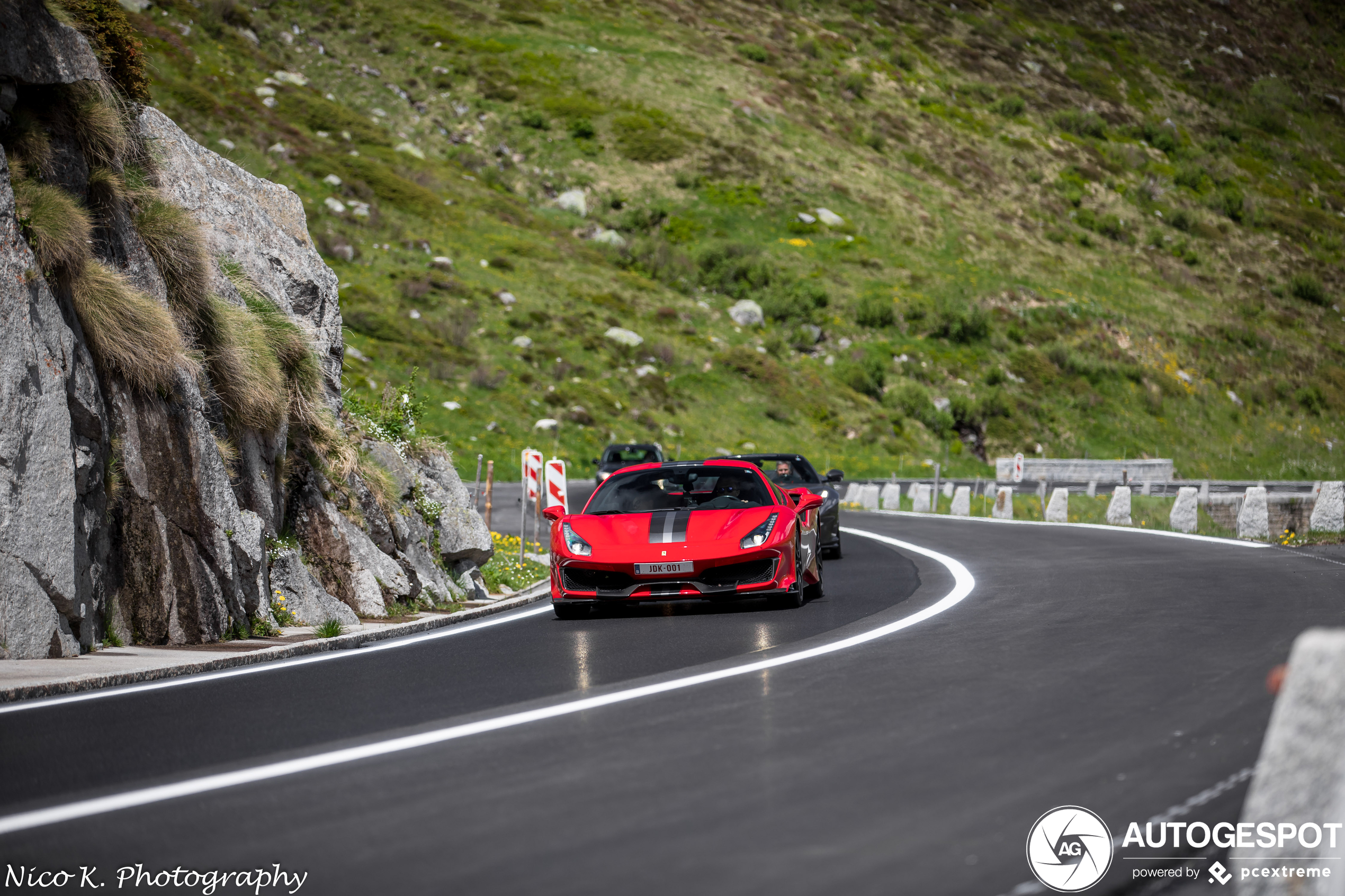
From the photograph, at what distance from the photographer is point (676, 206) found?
242ft

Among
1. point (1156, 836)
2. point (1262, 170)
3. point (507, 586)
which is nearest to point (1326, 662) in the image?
point (1156, 836)

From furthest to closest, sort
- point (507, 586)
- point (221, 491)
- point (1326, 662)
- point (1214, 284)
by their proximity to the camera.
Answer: point (1214, 284)
point (507, 586)
point (221, 491)
point (1326, 662)

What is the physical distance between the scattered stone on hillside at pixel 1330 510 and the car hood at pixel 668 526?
1270 centimetres

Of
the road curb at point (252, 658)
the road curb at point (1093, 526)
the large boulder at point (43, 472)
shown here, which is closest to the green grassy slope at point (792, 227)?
the road curb at point (1093, 526)

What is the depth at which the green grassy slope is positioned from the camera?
55.3 meters

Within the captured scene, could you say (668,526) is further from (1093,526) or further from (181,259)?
(1093,526)

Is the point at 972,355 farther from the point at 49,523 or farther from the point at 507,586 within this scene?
the point at 49,523

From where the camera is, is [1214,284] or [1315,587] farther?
[1214,284]

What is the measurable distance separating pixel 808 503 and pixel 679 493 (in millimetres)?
1315

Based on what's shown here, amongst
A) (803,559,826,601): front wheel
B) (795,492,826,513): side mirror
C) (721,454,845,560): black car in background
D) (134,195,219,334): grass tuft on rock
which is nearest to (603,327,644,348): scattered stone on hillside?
(721,454,845,560): black car in background

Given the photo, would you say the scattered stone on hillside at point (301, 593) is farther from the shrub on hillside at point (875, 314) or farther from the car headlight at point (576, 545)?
the shrub on hillside at point (875, 314)

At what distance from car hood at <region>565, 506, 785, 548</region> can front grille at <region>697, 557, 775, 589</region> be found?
10.2 inches

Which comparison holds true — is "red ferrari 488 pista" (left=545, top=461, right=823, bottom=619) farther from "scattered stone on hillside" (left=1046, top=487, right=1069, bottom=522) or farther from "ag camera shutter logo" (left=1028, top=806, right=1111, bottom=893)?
"scattered stone on hillside" (left=1046, top=487, right=1069, bottom=522)

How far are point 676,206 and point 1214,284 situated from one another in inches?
1410
